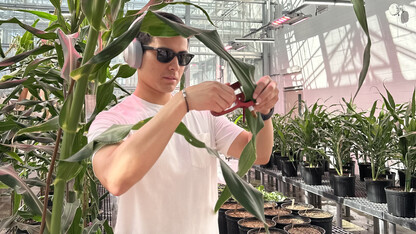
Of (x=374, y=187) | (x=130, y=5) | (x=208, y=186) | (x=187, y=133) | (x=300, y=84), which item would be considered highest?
(x=130, y=5)

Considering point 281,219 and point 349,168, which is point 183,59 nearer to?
point 281,219

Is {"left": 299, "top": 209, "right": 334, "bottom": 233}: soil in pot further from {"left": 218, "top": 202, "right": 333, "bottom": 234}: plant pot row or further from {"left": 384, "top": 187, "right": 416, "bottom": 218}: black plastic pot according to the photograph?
{"left": 384, "top": 187, "right": 416, "bottom": 218}: black plastic pot

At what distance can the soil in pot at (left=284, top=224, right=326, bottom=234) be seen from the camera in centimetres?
151

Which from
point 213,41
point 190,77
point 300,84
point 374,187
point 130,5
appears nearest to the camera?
point 213,41

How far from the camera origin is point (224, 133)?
954mm

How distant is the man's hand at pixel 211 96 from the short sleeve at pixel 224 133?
423mm

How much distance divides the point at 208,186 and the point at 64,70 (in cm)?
46

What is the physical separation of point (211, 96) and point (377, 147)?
5.56 ft

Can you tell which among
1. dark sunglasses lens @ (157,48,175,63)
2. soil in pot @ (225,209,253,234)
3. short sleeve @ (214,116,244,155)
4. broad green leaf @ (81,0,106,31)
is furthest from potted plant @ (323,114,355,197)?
broad green leaf @ (81,0,106,31)

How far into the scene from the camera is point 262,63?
9047 mm

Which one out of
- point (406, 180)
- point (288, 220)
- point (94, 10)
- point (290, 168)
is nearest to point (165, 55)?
point (94, 10)

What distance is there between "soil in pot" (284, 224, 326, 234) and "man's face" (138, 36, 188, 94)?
102cm

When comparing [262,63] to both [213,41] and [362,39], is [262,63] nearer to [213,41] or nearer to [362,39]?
[362,39]

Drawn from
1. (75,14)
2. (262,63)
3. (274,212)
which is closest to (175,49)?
(75,14)
